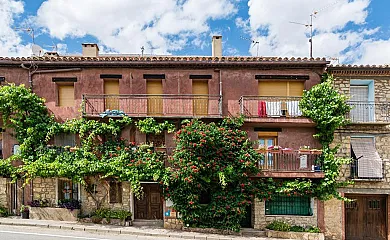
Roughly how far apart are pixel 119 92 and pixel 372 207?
1431 cm

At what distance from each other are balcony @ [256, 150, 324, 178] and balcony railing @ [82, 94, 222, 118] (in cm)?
321

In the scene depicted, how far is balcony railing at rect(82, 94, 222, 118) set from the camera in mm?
11758

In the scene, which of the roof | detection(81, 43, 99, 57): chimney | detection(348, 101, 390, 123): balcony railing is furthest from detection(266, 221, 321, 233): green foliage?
detection(81, 43, 99, 57): chimney

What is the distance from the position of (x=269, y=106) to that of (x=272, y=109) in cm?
21

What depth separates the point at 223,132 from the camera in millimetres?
11070

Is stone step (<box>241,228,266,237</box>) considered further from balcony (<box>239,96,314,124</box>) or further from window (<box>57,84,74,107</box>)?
window (<box>57,84,74,107</box>)

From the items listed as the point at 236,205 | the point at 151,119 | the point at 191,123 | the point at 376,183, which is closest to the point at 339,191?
the point at 376,183

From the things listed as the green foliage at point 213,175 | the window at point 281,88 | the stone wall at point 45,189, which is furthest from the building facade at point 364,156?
the stone wall at point 45,189

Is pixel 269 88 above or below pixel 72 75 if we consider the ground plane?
below

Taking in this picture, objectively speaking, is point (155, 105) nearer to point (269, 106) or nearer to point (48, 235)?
point (269, 106)

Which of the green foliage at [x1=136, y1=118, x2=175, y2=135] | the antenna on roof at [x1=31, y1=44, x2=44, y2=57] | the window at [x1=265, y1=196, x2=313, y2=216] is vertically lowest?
the window at [x1=265, y1=196, x2=313, y2=216]

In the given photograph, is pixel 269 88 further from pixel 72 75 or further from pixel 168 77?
pixel 72 75

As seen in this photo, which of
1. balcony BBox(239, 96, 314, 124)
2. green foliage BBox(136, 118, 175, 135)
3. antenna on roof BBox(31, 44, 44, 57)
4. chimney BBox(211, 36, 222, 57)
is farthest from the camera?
chimney BBox(211, 36, 222, 57)

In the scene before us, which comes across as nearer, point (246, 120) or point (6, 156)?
point (246, 120)
